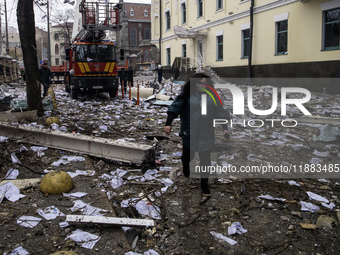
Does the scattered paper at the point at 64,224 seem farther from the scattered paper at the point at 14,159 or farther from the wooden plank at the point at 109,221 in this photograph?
the scattered paper at the point at 14,159

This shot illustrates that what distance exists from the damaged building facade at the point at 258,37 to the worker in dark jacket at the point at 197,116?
33.8ft

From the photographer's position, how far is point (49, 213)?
13.7ft

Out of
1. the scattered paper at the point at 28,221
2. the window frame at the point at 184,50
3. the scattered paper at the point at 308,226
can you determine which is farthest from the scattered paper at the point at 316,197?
the window frame at the point at 184,50

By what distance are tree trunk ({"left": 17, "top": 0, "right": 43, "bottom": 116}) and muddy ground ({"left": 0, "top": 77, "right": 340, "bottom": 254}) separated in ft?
12.8

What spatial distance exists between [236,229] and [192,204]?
88cm

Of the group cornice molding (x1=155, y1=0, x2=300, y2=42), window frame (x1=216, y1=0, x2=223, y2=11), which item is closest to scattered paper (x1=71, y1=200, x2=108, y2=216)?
cornice molding (x1=155, y1=0, x2=300, y2=42)

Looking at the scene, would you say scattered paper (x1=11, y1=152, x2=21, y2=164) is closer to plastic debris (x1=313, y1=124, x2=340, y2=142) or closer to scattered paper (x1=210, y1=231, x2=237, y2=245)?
scattered paper (x1=210, y1=231, x2=237, y2=245)

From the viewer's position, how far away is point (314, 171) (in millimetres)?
5918

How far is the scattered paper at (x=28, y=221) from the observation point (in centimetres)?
385

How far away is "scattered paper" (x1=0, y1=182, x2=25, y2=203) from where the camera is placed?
4.54 metres

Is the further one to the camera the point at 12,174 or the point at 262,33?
the point at 262,33

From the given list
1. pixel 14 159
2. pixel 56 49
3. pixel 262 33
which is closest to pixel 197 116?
pixel 14 159

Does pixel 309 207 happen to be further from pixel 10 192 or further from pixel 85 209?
pixel 10 192

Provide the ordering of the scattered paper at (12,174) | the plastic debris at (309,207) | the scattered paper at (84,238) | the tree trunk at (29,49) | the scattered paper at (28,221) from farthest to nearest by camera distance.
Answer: the tree trunk at (29,49)
the scattered paper at (12,174)
the plastic debris at (309,207)
the scattered paper at (28,221)
the scattered paper at (84,238)
